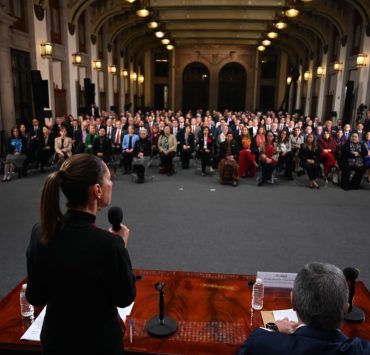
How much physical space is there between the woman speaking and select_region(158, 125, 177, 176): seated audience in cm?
850

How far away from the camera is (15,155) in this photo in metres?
9.43

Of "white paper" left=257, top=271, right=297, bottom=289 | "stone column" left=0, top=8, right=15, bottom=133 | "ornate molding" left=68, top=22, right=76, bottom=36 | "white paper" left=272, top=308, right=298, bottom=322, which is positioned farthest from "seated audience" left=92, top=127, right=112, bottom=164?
"white paper" left=272, top=308, right=298, bottom=322

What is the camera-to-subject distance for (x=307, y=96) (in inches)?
931

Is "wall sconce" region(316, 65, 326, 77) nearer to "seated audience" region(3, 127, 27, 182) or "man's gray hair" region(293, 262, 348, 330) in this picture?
"seated audience" region(3, 127, 27, 182)

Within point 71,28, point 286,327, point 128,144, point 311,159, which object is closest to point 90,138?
point 128,144

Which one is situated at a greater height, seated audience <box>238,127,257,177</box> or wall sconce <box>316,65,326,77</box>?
wall sconce <box>316,65,326,77</box>

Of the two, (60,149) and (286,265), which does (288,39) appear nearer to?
(60,149)

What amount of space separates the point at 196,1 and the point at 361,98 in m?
8.04

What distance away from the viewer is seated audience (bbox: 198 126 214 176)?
1029 cm

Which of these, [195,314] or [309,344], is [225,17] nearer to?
[195,314]

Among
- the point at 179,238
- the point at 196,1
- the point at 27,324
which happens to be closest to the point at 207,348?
the point at 27,324

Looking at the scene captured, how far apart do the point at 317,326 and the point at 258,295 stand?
1289 mm

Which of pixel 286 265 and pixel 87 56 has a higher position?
pixel 87 56

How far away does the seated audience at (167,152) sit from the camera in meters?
10.2
